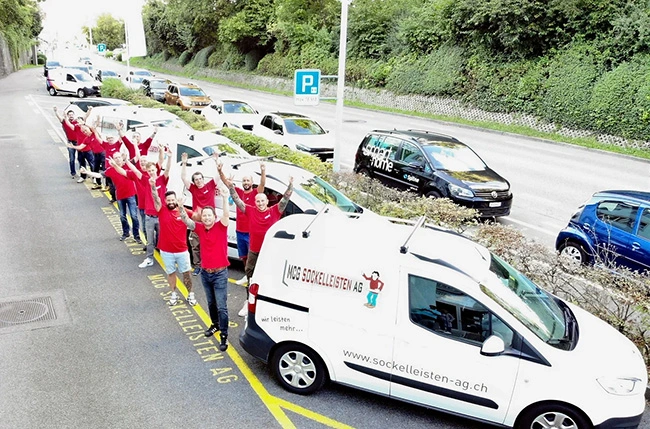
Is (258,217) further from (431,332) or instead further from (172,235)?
(431,332)

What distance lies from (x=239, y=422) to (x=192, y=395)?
67 centimetres

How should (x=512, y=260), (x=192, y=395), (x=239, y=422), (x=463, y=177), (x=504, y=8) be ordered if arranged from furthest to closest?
(x=504, y=8), (x=463, y=177), (x=512, y=260), (x=192, y=395), (x=239, y=422)

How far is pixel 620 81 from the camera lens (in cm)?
2266

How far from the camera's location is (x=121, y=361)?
629 cm

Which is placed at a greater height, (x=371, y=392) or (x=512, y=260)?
(x=512, y=260)

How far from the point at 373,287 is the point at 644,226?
17.2 feet

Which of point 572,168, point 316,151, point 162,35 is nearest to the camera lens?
point 316,151

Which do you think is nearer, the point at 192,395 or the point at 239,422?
the point at 239,422

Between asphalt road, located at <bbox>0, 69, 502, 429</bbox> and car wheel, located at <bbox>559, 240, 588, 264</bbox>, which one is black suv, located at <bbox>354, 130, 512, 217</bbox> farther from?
asphalt road, located at <bbox>0, 69, 502, 429</bbox>

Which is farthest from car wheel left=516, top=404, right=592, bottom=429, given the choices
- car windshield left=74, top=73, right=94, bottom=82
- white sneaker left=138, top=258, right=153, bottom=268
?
car windshield left=74, top=73, right=94, bottom=82

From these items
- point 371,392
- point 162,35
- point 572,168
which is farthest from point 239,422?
point 162,35

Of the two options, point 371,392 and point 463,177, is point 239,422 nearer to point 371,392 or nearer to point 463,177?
point 371,392

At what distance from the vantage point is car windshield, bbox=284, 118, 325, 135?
55.7 ft

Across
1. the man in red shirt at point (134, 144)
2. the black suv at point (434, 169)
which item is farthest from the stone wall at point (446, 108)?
the man in red shirt at point (134, 144)
